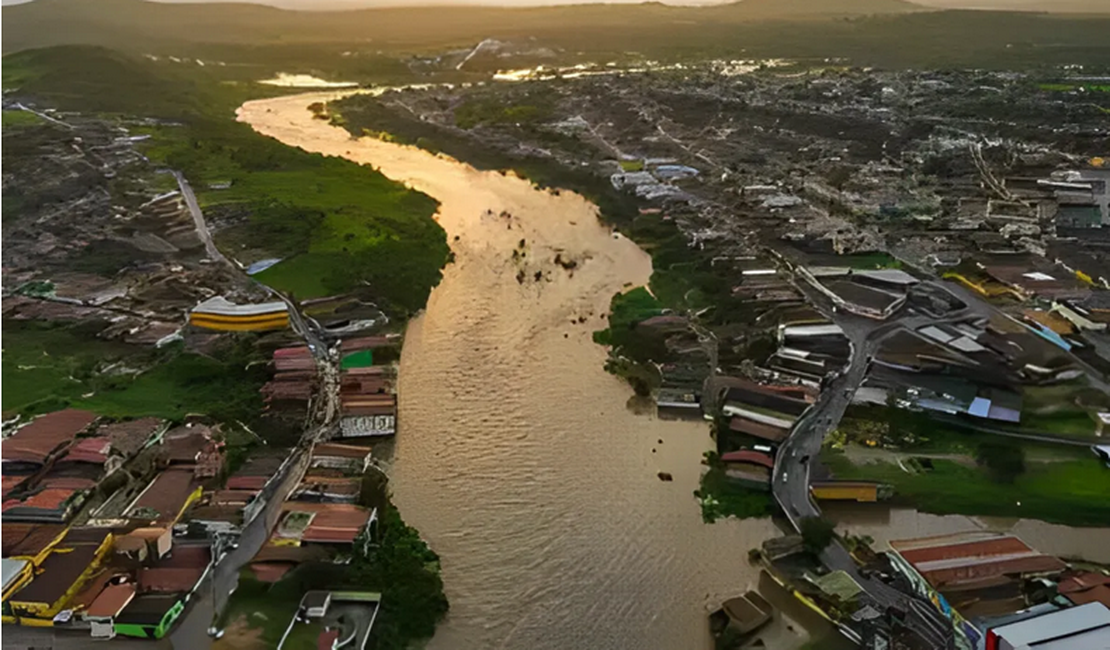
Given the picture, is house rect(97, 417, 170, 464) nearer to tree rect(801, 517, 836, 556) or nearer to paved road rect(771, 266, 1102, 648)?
paved road rect(771, 266, 1102, 648)

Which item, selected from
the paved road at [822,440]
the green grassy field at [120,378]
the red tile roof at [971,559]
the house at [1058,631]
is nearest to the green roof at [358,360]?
the green grassy field at [120,378]

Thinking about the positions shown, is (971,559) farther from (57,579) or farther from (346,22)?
(346,22)

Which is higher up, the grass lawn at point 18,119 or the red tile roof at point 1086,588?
the grass lawn at point 18,119

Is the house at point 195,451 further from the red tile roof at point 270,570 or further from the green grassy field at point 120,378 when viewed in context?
the red tile roof at point 270,570

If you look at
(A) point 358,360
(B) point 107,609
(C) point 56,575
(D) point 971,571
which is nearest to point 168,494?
(C) point 56,575

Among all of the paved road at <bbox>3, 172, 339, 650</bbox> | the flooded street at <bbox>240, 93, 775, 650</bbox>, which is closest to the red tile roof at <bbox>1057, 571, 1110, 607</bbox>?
the flooded street at <bbox>240, 93, 775, 650</bbox>

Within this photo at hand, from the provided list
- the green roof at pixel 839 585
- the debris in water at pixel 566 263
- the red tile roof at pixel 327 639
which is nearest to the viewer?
the red tile roof at pixel 327 639
